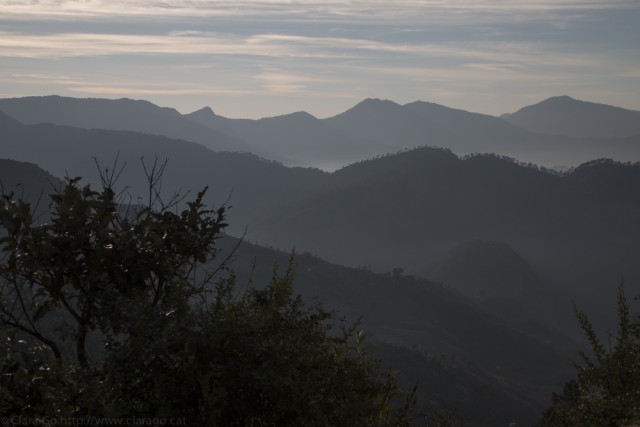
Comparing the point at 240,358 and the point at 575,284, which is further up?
the point at 240,358

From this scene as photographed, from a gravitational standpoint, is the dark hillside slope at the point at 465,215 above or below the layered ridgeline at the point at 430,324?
above

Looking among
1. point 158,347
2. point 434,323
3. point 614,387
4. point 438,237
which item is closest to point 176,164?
point 438,237

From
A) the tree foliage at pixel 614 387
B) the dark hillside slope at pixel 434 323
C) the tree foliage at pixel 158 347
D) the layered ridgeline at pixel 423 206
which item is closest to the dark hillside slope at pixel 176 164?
the layered ridgeline at pixel 423 206

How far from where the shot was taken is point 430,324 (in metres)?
67.5

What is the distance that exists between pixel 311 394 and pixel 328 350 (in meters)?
0.53

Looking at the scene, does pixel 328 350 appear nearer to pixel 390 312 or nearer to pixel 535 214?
pixel 390 312

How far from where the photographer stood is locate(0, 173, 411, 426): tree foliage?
3.65 m

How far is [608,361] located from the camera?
257 inches

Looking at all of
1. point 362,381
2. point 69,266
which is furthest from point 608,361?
point 69,266

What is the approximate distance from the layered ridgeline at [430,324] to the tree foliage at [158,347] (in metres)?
42.2

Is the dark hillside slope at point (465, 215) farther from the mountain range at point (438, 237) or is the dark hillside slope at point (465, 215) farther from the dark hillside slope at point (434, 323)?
the dark hillside slope at point (434, 323)

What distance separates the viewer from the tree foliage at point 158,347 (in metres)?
3.65

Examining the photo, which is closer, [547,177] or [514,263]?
[514,263]

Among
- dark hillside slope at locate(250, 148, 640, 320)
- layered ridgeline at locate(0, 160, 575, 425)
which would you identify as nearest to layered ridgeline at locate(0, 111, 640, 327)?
dark hillside slope at locate(250, 148, 640, 320)
